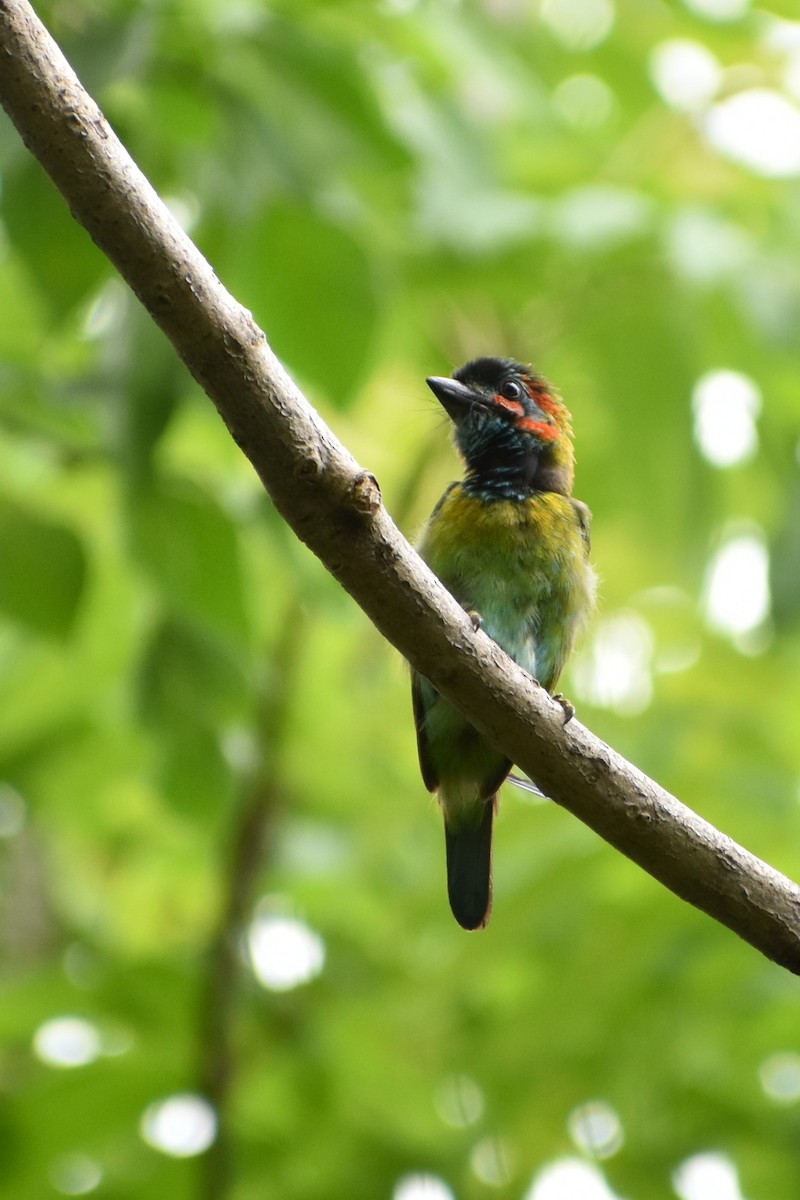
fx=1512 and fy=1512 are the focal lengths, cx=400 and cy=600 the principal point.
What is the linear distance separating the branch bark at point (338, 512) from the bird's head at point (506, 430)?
1637mm

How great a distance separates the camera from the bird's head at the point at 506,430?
12.7ft

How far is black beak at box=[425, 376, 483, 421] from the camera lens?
12.2 ft

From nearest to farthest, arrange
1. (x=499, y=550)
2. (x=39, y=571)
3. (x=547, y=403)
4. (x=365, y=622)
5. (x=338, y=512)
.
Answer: (x=338, y=512), (x=39, y=571), (x=499, y=550), (x=547, y=403), (x=365, y=622)

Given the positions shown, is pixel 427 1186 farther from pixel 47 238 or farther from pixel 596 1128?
pixel 47 238

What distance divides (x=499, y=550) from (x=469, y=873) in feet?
2.72

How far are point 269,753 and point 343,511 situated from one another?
7.24ft

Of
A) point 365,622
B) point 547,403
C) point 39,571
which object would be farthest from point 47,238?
point 365,622

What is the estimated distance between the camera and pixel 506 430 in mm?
3902

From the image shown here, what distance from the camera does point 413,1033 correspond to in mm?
4098

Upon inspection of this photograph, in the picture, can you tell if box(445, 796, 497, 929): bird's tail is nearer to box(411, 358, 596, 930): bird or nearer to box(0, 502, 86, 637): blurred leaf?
box(411, 358, 596, 930): bird

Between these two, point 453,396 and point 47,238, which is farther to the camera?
point 453,396

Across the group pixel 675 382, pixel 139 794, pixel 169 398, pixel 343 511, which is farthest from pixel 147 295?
pixel 139 794

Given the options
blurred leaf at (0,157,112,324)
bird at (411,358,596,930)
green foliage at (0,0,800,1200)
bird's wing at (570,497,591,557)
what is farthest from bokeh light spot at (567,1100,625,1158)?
blurred leaf at (0,157,112,324)

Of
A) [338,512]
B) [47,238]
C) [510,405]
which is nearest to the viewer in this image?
[338,512]
